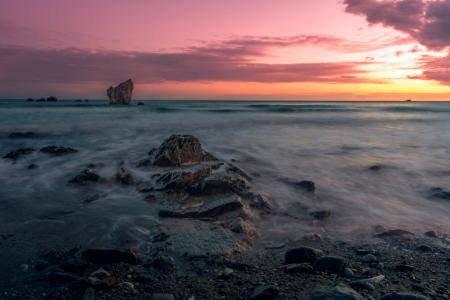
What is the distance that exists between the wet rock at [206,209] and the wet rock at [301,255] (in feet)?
6.73

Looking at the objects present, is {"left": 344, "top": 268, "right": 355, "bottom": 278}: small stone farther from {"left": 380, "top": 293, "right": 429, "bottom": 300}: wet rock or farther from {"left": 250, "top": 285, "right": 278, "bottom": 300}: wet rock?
{"left": 250, "top": 285, "right": 278, "bottom": 300}: wet rock

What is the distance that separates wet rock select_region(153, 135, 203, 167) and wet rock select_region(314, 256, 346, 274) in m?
7.18

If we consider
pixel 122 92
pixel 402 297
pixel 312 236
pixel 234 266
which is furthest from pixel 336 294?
pixel 122 92

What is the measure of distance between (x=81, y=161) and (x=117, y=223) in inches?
281

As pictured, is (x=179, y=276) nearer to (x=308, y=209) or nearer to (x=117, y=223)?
(x=117, y=223)

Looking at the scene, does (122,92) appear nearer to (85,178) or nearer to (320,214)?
(85,178)

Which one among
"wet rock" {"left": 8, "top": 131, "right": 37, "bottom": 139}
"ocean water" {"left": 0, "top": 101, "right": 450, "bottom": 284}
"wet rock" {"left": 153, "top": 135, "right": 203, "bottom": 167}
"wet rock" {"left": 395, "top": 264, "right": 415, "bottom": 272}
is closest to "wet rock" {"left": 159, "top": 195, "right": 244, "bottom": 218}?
"ocean water" {"left": 0, "top": 101, "right": 450, "bottom": 284}

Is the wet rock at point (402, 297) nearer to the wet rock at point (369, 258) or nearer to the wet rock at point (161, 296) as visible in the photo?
the wet rock at point (369, 258)

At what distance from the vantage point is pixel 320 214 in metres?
7.55

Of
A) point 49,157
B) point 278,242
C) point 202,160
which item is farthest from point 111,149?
point 278,242

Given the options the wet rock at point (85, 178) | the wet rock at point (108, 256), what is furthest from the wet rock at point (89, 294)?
the wet rock at point (85, 178)

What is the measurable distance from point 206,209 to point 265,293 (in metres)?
2.98

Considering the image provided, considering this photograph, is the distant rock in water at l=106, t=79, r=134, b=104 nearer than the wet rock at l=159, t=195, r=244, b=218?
No

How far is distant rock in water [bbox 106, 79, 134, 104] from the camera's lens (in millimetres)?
97125
